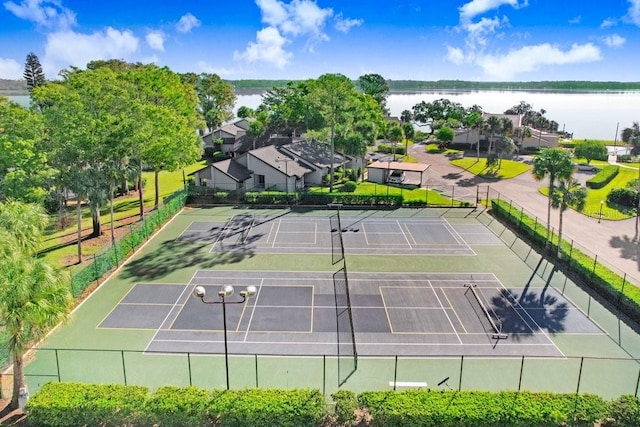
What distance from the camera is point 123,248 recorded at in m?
30.8

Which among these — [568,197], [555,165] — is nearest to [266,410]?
[568,197]

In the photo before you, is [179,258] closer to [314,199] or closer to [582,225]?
[314,199]

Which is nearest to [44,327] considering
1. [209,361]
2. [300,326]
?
[209,361]

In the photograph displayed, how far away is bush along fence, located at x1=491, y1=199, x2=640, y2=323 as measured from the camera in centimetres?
2433

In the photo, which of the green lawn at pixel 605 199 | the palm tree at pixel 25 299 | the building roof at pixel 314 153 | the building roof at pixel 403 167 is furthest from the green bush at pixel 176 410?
the building roof at pixel 403 167

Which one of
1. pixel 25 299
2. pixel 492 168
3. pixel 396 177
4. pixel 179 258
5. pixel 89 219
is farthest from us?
pixel 492 168

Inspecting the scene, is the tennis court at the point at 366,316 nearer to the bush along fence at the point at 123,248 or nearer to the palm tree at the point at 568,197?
the bush along fence at the point at 123,248

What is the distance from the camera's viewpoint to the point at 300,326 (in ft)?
74.5

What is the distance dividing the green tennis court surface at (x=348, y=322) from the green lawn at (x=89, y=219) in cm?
475

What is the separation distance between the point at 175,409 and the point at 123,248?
18.0m

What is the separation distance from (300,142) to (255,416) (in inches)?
1937

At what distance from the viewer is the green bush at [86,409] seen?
15445 millimetres

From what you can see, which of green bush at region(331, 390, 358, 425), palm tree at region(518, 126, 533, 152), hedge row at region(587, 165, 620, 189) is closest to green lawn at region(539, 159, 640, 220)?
hedge row at region(587, 165, 620, 189)

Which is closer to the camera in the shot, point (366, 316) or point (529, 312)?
point (366, 316)
